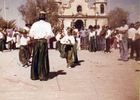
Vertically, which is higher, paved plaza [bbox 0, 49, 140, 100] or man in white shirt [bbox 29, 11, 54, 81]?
man in white shirt [bbox 29, 11, 54, 81]

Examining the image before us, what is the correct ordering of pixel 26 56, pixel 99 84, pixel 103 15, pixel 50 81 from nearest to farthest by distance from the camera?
pixel 99 84, pixel 50 81, pixel 26 56, pixel 103 15

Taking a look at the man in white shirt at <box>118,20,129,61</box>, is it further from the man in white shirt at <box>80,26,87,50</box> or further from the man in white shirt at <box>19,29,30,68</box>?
the man in white shirt at <box>80,26,87,50</box>

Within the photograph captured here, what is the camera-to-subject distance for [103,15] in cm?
5475

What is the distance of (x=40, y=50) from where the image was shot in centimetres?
662

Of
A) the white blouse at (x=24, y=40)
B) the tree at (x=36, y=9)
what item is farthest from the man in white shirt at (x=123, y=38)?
the tree at (x=36, y=9)

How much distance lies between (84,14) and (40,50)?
49.6m

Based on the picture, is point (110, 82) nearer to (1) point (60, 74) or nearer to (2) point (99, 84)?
(2) point (99, 84)

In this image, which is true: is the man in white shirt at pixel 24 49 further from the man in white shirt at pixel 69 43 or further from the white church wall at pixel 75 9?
the white church wall at pixel 75 9

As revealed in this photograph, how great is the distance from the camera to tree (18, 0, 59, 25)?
33594 mm

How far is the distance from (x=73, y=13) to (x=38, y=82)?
5040 centimetres

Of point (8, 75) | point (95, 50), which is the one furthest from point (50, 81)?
point (95, 50)

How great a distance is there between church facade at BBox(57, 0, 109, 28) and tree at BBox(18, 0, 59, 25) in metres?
18.9

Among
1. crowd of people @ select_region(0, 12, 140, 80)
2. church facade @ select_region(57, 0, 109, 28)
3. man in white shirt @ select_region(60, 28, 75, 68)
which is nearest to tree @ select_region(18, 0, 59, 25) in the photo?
crowd of people @ select_region(0, 12, 140, 80)

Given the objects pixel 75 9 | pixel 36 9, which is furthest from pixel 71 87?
pixel 75 9
